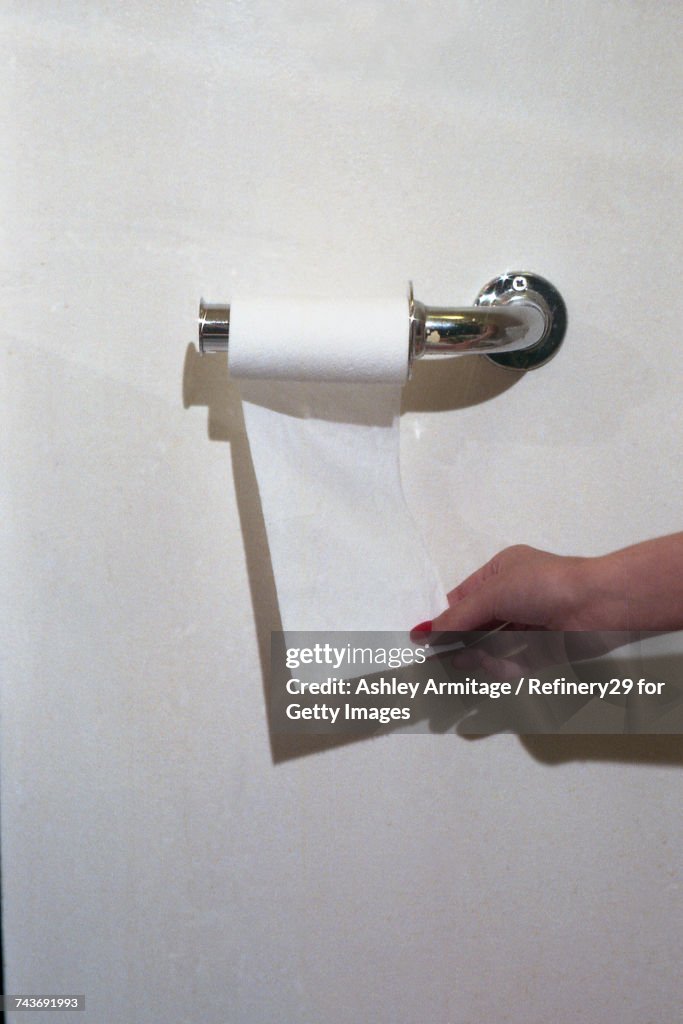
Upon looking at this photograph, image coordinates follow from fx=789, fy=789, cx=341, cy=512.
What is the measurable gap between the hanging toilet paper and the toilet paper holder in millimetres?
31

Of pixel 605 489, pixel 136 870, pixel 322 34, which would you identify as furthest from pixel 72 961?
pixel 322 34

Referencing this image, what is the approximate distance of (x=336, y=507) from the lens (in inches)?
16.3

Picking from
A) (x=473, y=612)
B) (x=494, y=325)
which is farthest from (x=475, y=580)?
(x=494, y=325)

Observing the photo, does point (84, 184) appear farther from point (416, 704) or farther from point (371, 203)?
point (416, 704)

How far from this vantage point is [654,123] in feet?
1.46

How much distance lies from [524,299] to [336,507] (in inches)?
6.4

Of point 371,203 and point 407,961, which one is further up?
point 371,203

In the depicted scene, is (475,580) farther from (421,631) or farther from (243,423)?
(243,423)

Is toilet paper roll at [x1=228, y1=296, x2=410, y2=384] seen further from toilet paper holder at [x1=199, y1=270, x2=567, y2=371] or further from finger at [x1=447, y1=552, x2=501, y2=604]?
finger at [x1=447, y1=552, x2=501, y2=604]

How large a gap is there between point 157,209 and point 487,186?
187 mm

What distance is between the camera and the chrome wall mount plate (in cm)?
45

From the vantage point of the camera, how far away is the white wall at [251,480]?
0.44 m

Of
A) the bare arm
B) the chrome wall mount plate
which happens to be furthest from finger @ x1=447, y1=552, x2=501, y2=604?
the chrome wall mount plate

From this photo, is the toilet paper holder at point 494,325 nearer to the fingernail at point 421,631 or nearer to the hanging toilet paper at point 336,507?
the hanging toilet paper at point 336,507
